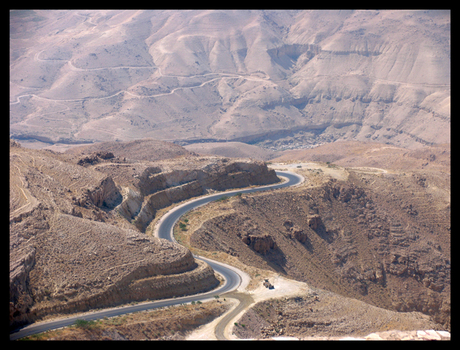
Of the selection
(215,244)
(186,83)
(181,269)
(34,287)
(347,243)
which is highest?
(186,83)

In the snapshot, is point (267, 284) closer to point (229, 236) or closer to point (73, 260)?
point (73, 260)

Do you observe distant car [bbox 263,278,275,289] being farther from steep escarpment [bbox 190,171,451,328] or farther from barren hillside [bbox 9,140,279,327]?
steep escarpment [bbox 190,171,451,328]

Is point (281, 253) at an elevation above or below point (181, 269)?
below

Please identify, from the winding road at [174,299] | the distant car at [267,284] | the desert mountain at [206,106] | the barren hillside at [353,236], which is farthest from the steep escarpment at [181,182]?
the desert mountain at [206,106]

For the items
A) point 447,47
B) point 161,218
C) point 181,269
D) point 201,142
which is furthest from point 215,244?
point 447,47

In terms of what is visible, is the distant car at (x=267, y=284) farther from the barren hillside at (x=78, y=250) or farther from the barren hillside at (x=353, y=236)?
the barren hillside at (x=353, y=236)

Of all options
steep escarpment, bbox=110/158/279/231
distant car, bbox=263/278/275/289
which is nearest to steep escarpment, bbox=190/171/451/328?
steep escarpment, bbox=110/158/279/231

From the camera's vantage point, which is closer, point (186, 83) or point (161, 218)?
point (161, 218)

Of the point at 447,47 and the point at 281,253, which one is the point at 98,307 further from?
the point at 447,47
